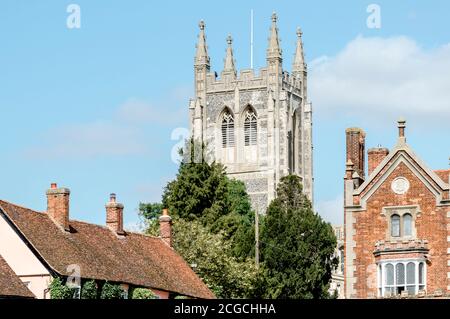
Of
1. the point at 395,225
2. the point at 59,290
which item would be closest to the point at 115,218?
the point at 59,290

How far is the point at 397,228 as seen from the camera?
2381 inches

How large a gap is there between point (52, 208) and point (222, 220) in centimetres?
3214

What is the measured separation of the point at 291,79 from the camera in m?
163

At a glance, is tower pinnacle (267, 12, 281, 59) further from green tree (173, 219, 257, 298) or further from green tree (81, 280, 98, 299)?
green tree (81, 280, 98, 299)

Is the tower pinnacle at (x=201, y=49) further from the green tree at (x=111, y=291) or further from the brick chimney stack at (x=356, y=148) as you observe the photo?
the green tree at (x=111, y=291)

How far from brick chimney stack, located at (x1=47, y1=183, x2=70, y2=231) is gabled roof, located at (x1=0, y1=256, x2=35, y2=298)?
6842mm

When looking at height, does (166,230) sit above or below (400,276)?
above

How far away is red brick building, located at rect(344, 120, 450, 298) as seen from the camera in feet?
195

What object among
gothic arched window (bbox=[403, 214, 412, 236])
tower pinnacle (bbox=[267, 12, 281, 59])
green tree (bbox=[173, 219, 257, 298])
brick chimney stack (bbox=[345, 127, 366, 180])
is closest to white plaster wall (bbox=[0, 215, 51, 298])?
green tree (bbox=[173, 219, 257, 298])

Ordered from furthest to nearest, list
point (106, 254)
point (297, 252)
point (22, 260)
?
1. point (297, 252)
2. point (106, 254)
3. point (22, 260)

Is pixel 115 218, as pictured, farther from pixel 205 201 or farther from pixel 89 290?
pixel 205 201

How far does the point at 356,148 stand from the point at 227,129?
93.2 m

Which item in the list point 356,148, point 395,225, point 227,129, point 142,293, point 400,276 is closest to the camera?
point 142,293
